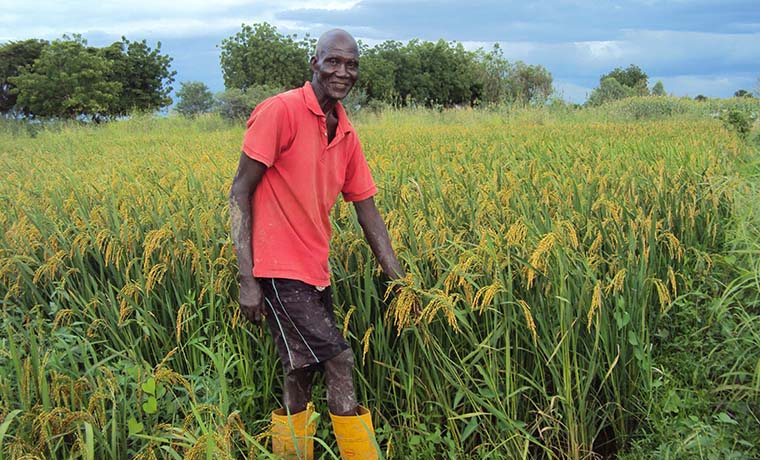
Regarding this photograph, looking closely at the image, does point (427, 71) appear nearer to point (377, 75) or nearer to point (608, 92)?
point (377, 75)

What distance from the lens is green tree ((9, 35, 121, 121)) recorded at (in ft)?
86.4

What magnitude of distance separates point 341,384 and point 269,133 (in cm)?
98

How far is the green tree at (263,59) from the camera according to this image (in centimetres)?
2677

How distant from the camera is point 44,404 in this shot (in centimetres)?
217

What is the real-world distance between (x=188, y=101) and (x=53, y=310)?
23599 millimetres

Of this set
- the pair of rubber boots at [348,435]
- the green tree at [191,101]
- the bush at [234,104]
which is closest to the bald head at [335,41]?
the pair of rubber boots at [348,435]

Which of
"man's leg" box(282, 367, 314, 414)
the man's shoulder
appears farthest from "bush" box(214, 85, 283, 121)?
"man's leg" box(282, 367, 314, 414)

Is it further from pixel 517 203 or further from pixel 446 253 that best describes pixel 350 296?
pixel 517 203

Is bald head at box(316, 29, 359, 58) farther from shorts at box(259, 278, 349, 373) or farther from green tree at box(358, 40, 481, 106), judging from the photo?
green tree at box(358, 40, 481, 106)

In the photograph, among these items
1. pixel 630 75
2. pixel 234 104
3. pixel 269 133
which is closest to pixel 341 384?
pixel 269 133

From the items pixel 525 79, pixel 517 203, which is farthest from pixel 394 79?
pixel 517 203

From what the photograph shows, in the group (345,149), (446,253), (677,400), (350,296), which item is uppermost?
Result: (345,149)

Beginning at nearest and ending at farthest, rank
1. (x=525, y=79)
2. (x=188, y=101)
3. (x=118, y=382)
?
(x=118, y=382) < (x=188, y=101) < (x=525, y=79)

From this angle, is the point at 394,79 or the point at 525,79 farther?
the point at 525,79
